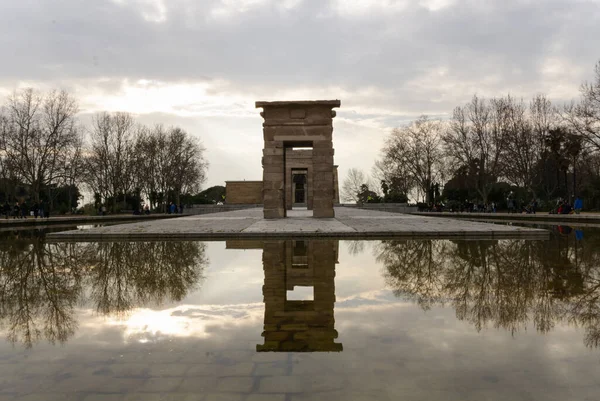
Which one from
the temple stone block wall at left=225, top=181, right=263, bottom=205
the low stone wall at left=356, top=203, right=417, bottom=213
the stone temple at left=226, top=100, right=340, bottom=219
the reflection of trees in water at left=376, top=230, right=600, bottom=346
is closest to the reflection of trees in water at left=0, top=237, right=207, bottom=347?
the reflection of trees in water at left=376, top=230, right=600, bottom=346

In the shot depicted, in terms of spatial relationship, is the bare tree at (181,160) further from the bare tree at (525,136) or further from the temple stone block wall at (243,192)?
the bare tree at (525,136)

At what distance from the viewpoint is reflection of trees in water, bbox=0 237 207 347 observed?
4.54m

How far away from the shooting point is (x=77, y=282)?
6543 millimetres

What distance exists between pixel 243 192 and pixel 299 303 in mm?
58791

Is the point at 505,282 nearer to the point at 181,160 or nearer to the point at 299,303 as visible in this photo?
the point at 299,303

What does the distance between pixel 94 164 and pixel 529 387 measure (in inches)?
2027

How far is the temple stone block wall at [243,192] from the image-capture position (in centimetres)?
6266

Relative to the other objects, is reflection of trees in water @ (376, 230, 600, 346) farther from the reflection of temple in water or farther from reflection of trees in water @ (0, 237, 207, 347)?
reflection of trees in water @ (0, 237, 207, 347)

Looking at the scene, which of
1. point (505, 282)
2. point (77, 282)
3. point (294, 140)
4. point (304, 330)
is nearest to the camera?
point (304, 330)

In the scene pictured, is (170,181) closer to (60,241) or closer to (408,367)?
(60,241)

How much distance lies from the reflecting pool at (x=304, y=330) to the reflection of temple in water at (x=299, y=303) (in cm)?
3

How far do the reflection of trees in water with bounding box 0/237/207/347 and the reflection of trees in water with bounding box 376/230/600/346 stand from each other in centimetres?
328

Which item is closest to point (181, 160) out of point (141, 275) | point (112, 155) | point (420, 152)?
point (112, 155)

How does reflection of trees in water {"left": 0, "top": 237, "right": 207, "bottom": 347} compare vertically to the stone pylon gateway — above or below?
below
